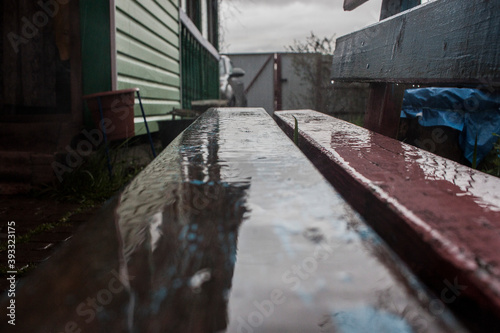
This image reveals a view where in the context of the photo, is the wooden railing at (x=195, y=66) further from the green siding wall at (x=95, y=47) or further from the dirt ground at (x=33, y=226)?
the dirt ground at (x=33, y=226)

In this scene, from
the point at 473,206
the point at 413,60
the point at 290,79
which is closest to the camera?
the point at 473,206

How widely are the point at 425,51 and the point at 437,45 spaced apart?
10 cm

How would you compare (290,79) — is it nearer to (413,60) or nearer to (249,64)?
(249,64)

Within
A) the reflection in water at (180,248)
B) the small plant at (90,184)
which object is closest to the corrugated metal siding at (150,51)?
the small plant at (90,184)

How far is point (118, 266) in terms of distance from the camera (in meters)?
0.37

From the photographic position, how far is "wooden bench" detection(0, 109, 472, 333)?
0.32m

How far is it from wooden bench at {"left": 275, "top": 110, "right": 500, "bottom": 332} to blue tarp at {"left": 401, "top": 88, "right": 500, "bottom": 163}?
4.38 meters

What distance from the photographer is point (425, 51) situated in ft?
5.03

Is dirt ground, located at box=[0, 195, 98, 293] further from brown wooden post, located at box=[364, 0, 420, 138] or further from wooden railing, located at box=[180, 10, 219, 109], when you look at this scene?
wooden railing, located at box=[180, 10, 219, 109]

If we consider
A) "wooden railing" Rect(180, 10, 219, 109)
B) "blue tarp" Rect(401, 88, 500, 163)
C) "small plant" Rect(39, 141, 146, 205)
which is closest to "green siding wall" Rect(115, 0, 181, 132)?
"wooden railing" Rect(180, 10, 219, 109)

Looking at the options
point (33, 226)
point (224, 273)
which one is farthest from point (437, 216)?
point (33, 226)

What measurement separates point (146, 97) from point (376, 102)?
370cm

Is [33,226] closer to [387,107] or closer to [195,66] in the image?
[387,107]

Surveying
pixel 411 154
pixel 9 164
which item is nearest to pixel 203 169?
pixel 411 154
